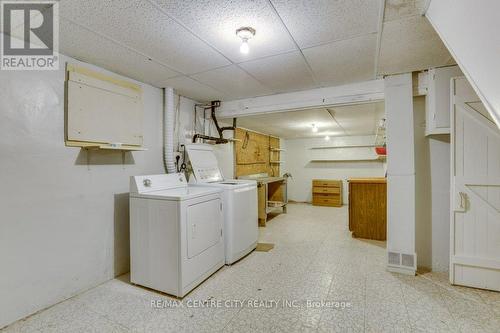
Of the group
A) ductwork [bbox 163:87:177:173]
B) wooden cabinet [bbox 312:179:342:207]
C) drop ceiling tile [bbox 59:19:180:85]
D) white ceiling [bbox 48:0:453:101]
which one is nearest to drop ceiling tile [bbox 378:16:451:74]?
white ceiling [bbox 48:0:453:101]

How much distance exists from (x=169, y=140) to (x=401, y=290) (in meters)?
3.04

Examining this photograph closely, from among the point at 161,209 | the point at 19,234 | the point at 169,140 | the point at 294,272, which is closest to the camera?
the point at 19,234

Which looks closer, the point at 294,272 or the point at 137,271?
the point at 137,271

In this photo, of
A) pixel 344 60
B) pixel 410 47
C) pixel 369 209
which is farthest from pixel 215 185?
pixel 369 209

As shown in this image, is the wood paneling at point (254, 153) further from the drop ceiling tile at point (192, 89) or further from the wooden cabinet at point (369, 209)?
the wooden cabinet at point (369, 209)

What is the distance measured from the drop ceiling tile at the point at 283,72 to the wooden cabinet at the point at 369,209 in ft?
6.46

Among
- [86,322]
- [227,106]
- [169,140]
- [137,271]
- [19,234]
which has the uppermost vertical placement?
[227,106]

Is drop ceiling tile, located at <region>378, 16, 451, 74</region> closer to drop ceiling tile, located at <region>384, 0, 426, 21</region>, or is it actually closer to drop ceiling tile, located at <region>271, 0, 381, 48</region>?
drop ceiling tile, located at <region>384, 0, 426, 21</region>

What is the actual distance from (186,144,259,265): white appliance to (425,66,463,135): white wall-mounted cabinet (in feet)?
7.33

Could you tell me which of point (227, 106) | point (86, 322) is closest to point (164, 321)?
point (86, 322)

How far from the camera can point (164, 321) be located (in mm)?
1856

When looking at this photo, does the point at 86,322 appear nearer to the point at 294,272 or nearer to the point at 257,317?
the point at 257,317

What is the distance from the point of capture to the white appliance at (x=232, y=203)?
115 inches

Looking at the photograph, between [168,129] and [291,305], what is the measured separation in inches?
96.0
